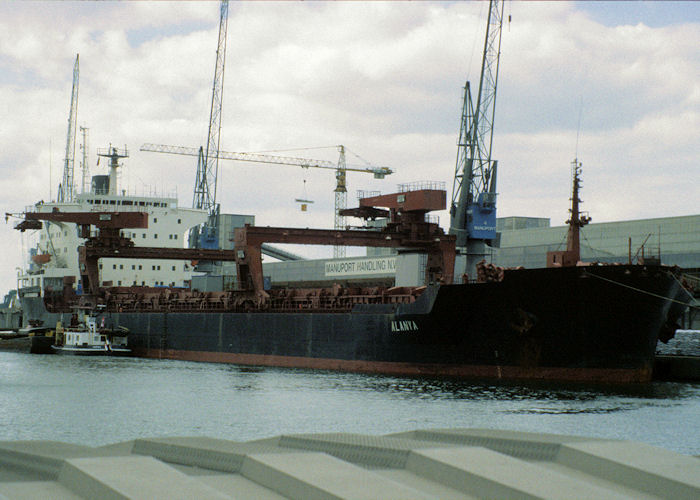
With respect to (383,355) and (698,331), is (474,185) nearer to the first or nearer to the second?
(698,331)

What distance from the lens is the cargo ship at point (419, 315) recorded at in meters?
25.4

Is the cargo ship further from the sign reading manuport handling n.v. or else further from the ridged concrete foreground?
the sign reading manuport handling n.v.

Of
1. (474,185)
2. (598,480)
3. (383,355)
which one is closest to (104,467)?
(598,480)

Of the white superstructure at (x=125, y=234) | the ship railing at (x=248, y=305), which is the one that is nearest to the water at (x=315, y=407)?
the ship railing at (x=248, y=305)

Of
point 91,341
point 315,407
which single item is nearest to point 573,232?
point 315,407

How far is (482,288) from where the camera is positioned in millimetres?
26641

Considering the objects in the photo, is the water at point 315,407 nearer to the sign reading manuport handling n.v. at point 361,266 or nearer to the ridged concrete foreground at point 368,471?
the ridged concrete foreground at point 368,471

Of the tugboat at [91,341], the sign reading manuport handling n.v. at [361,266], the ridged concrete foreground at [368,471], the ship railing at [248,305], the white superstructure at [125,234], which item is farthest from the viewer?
the sign reading manuport handling n.v. at [361,266]

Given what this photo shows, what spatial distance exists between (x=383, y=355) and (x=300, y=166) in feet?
278

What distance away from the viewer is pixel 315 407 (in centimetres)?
2028

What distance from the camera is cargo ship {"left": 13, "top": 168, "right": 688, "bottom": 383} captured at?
83.3 ft

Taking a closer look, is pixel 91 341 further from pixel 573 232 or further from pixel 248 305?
pixel 573 232

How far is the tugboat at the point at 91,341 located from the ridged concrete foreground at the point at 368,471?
3811 cm

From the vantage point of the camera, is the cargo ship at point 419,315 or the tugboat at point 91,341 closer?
the cargo ship at point 419,315
